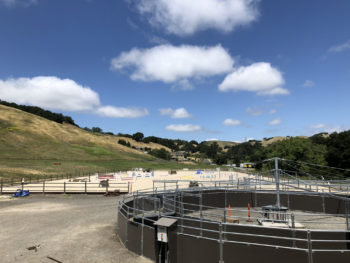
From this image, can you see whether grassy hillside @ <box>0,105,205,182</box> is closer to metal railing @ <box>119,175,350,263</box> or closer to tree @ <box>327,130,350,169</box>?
metal railing @ <box>119,175,350,263</box>

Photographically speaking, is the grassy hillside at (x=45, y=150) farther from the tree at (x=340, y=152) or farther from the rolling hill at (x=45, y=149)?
the tree at (x=340, y=152)

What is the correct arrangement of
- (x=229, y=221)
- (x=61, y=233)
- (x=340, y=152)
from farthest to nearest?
1. (x=340, y=152)
2. (x=229, y=221)
3. (x=61, y=233)

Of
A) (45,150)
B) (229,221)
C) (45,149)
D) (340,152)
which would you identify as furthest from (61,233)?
(45,149)

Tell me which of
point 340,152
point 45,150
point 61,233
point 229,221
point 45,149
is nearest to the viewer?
point 61,233

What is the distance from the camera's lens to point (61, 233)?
41.9 ft

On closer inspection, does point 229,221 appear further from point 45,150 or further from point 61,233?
point 45,150

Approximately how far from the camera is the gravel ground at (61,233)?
391 inches

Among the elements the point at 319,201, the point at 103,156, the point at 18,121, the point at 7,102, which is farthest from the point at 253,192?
the point at 7,102

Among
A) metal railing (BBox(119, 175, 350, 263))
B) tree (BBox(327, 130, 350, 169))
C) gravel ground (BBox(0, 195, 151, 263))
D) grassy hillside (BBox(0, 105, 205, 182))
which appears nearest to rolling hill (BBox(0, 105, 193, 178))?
grassy hillside (BBox(0, 105, 205, 182))

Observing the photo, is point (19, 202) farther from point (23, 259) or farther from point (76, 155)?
point (76, 155)

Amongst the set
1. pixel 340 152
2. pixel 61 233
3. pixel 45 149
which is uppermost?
pixel 45 149

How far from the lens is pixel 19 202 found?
2181cm

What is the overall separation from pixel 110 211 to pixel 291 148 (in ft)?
207

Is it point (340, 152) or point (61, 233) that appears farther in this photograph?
point (340, 152)
